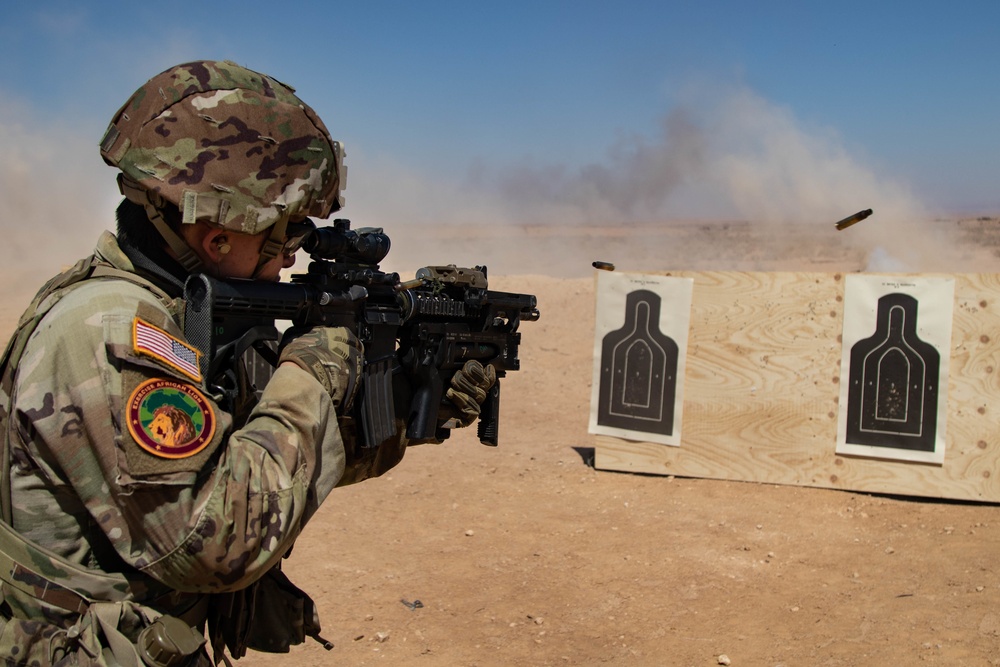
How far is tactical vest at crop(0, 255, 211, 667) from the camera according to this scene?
1.58m

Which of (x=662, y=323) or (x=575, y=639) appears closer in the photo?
(x=575, y=639)

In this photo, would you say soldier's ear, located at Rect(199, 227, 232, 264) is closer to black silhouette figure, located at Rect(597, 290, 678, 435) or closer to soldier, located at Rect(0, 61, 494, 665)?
soldier, located at Rect(0, 61, 494, 665)

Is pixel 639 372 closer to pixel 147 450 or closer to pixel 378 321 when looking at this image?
pixel 378 321

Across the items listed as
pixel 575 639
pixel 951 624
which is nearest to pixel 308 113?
pixel 575 639

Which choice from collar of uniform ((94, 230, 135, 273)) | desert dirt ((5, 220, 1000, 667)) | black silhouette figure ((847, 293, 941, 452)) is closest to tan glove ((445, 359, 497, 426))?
collar of uniform ((94, 230, 135, 273))

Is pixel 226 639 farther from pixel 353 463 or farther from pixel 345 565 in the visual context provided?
pixel 345 565

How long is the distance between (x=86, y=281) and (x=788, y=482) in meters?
5.98

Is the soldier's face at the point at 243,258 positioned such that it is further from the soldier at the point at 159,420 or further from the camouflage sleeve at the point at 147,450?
the camouflage sleeve at the point at 147,450

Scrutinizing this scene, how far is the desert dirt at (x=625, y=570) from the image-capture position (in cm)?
410

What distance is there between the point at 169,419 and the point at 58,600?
43cm

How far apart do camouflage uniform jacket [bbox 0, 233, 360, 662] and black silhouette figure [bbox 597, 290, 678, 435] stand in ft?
18.3

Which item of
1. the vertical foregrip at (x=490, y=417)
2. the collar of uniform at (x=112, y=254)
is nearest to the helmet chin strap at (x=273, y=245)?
the collar of uniform at (x=112, y=254)

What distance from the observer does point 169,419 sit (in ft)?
5.00

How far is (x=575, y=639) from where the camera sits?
420 centimetres
